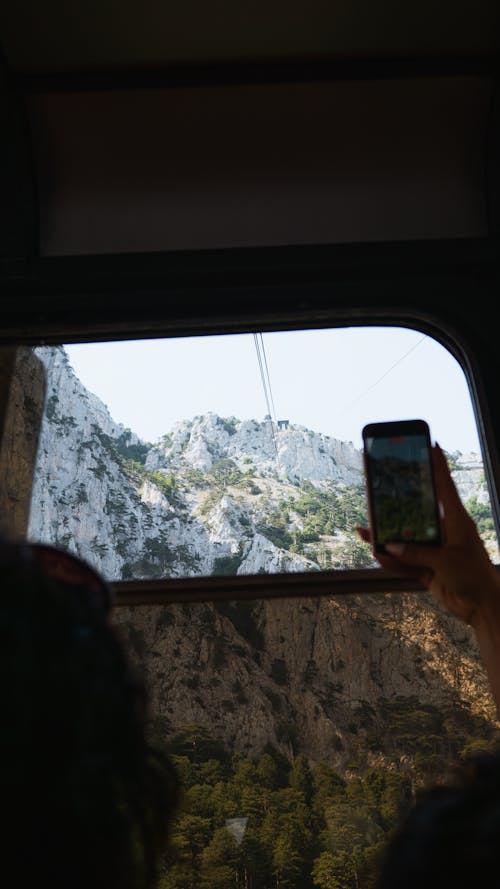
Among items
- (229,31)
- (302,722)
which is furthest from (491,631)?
(229,31)

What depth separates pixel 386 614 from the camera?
5.61 feet

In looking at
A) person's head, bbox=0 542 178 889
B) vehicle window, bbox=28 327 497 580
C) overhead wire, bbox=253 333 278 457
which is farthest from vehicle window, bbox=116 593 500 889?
person's head, bbox=0 542 178 889

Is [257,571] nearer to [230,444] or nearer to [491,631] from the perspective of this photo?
Result: [230,444]

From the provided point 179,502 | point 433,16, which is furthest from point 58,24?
point 179,502

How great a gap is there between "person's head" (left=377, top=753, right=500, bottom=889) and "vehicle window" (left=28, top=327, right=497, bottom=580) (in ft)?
4.69

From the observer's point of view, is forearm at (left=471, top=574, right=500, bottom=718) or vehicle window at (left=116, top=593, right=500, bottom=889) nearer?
forearm at (left=471, top=574, right=500, bottom=718)

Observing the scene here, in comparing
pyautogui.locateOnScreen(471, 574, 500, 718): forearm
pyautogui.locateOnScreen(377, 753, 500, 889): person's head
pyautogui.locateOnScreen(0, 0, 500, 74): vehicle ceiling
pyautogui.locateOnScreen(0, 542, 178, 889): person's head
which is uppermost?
pyautogui.locateOnScreen(0, 0, 500, 74): vehicle ceiling

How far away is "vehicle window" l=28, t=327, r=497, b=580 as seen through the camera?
180 cm

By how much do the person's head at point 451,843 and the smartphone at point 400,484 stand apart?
0.89m

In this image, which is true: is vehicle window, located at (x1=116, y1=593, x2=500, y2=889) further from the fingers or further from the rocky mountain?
the fingers

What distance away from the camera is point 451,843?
0.31 meters

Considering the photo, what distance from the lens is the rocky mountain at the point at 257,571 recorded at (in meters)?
1.65

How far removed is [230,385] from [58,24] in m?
0.98

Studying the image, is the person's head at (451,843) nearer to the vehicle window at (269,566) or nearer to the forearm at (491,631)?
the forearm at (491,631)
